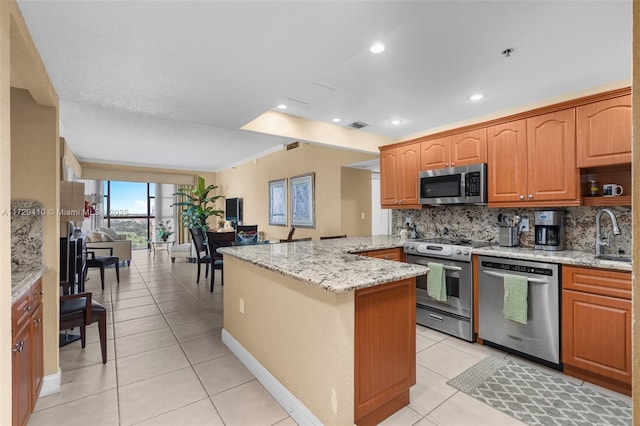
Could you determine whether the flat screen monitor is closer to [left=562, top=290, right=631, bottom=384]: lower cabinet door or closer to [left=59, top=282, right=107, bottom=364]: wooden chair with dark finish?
[left=59, top=282, right=107, bottom=364]: wooden chair with dark finish

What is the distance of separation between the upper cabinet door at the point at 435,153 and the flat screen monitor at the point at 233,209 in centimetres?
589

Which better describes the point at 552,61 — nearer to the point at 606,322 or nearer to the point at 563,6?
the point at 563,6

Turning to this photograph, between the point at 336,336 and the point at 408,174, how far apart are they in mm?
2802

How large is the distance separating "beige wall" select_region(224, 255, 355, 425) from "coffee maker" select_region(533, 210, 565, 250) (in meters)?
2.34

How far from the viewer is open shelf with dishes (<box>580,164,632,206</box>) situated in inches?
99.4

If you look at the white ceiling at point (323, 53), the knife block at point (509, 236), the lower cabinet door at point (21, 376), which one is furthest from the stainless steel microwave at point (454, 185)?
the lower cabinet door at point (21, 376)

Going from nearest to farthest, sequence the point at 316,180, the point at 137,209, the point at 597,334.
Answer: the point at 597,334 < the point at 316,180 < the point at 137,209

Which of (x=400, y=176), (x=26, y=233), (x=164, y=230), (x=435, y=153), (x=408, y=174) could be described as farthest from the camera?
(x=164, y=230)

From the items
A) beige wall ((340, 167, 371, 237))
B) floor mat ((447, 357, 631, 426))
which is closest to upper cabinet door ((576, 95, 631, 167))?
floor mat ((447, 357, 631, 426))

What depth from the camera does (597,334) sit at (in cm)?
217

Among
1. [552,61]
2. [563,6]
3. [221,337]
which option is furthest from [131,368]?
[552,61]

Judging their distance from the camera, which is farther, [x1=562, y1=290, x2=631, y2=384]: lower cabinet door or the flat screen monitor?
the flat screen monitor

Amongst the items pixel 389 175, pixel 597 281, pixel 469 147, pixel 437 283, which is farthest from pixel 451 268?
pixel 389 175

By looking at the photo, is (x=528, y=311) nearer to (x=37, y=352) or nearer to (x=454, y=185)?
(x=454, y=185)
